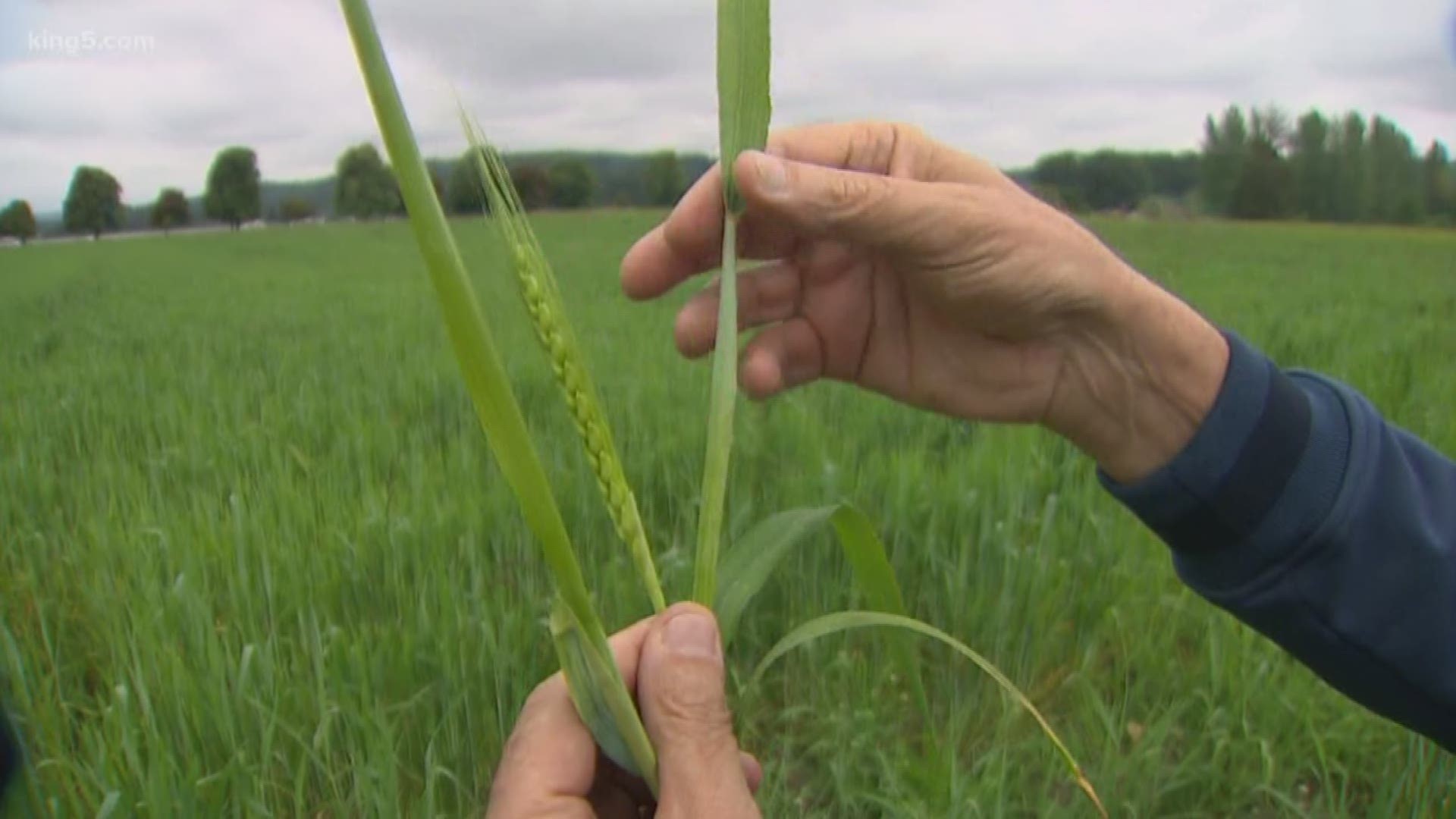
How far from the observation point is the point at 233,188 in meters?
19.3

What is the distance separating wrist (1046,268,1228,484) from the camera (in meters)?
1.34

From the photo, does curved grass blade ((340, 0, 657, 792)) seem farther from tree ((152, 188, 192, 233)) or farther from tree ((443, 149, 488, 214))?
tree ((152, 188, 192, 233))

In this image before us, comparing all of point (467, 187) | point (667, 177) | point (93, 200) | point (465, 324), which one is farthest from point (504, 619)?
point (93, 200)

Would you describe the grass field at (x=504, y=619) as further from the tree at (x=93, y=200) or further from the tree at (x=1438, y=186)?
the tree at (x=1438, y=186)

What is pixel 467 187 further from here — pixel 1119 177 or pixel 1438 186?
pixel 1438 186

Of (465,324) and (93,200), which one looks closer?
(465,324)

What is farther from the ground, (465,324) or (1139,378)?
(465,324)

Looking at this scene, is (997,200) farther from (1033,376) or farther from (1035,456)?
(1035,456)

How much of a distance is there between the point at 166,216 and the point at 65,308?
630 inches

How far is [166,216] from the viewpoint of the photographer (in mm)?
20875

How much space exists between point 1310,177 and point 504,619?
85.0ft

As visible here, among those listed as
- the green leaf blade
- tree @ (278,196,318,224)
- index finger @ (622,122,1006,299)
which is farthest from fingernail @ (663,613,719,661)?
tree @ (278,196,318,224)

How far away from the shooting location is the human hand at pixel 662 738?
0.83 m

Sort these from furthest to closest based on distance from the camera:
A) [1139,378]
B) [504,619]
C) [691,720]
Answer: [504,619], [1139,378], [691,720]
